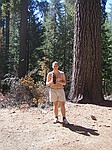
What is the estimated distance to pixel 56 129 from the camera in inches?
205

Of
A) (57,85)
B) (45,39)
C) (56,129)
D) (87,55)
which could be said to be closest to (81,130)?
(56,129)

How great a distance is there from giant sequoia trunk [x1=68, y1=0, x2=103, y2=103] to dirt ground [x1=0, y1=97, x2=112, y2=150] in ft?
2.19

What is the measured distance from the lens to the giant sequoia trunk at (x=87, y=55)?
299 inches

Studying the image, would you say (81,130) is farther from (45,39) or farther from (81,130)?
(45,39)

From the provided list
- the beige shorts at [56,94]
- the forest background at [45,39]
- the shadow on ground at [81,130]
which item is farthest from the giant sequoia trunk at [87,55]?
the forest background at [45,39]

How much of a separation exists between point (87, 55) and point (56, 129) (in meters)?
3.09

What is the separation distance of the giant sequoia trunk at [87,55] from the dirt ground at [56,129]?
0.67 meters

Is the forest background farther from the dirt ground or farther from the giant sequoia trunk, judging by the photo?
the dirt ground

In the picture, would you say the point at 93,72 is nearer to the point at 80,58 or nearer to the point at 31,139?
the point at 80,58

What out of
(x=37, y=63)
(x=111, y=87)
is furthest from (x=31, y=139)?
(x=111, y=87)

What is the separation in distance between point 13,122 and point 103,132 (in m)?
2.04

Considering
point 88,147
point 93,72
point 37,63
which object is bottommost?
point 88,147

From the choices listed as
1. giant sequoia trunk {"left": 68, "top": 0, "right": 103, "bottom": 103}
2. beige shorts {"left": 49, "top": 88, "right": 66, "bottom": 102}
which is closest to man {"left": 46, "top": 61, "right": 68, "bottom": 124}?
beige shorts {"left": 49, "top": 88, "right": 66, "bottom": 102}

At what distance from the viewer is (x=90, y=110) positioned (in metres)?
6.66
